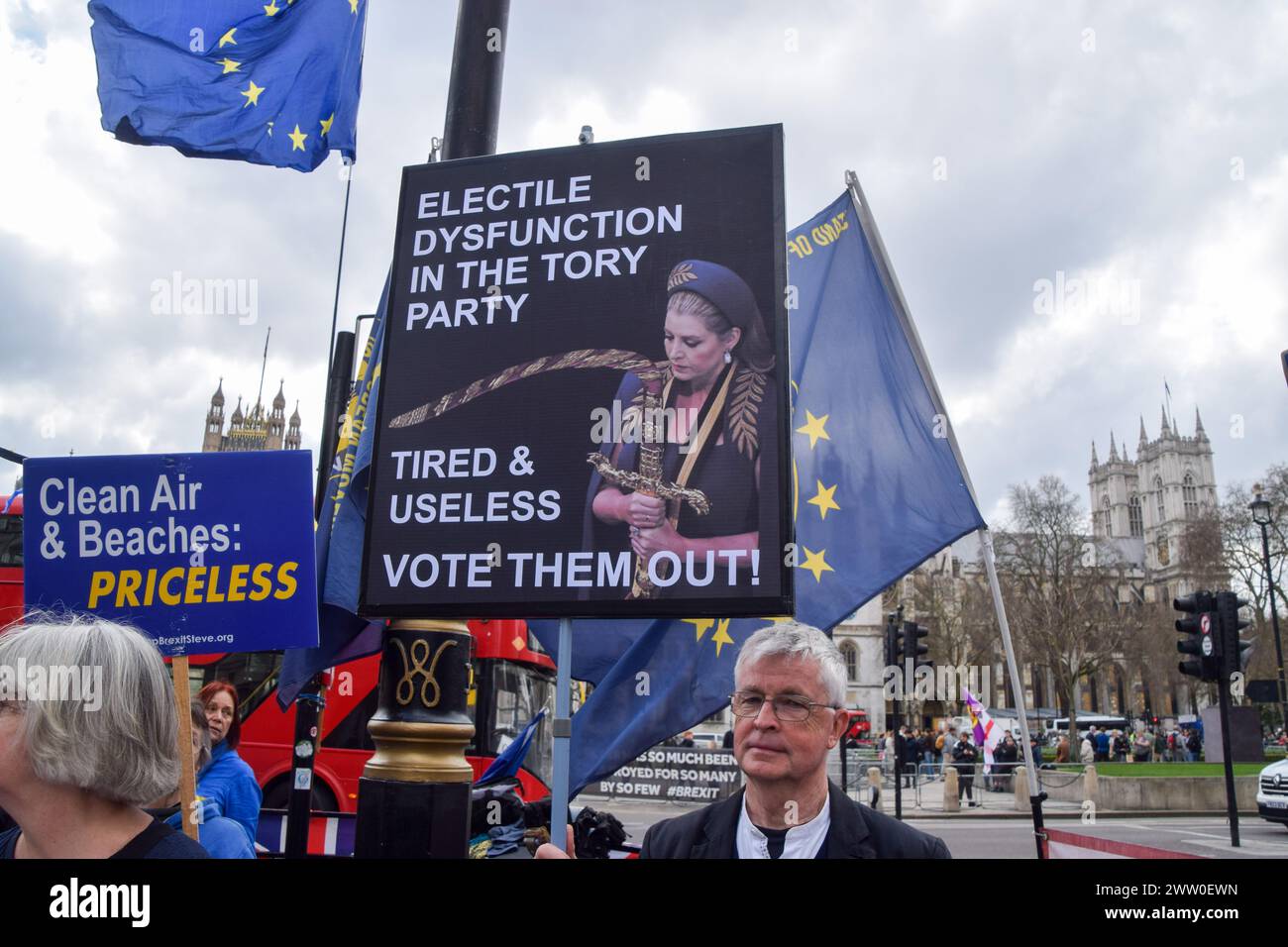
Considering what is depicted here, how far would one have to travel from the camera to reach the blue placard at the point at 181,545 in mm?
3465

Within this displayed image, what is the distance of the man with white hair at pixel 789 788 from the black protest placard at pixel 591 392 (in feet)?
1.73

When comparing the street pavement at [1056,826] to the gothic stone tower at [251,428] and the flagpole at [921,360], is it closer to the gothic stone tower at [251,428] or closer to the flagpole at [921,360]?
the flagpole at [921,360]

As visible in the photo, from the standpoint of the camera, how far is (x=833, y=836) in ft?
7.48

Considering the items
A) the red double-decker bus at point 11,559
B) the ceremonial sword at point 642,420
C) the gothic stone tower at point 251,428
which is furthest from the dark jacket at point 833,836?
the gothic stone tower at point 251,428

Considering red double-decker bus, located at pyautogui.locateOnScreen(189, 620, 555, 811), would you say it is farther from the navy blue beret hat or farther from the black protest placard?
the navy blue beret hat

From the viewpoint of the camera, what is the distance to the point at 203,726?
3.65m

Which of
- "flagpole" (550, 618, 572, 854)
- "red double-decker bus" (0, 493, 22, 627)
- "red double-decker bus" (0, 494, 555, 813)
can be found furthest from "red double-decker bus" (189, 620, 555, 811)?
"flagpole" (550, 618, 572, 854)

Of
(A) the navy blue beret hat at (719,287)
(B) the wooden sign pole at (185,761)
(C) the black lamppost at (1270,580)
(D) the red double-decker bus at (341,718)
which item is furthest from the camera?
(C) the black lamppost at (1270,580)

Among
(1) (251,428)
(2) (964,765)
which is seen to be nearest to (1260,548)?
(2) (964,765)

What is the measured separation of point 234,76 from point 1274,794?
58.5 feet

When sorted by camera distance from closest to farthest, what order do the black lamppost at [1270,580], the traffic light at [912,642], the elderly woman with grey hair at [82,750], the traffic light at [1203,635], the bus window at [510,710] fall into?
the elderly woman with grey hair at [82,750] → the bus window at [510,710] → the traffic light at [1203,635] → the traffic light at [912,642] → the black lamppost at [1270,580]
